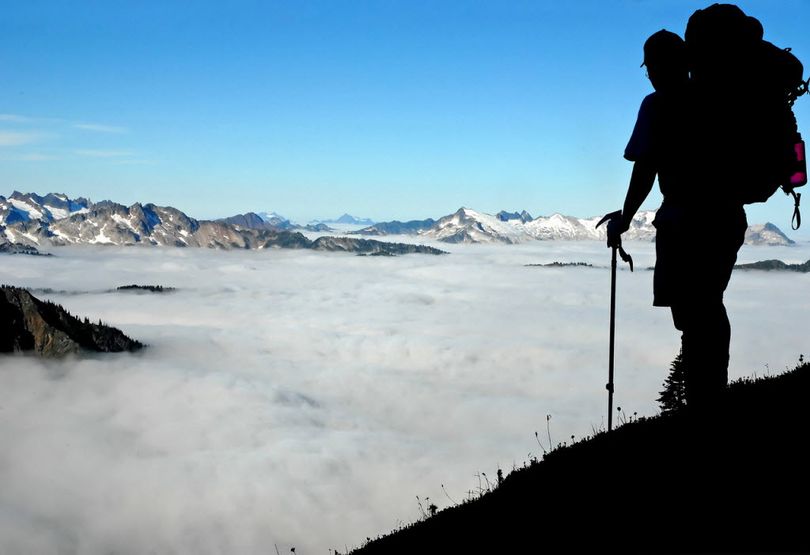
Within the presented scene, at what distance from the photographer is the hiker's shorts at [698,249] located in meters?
6.11

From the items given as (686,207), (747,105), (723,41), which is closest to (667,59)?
(723,41)

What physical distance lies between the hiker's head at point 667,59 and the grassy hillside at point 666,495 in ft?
11.2

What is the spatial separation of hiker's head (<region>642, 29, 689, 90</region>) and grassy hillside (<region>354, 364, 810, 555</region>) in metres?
3.42

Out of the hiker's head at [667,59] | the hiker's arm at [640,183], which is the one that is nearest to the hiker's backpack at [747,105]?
the hiker's head at [667,59]

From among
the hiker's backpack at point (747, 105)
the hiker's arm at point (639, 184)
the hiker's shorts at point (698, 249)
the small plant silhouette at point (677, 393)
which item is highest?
the hiker's backpack at point (747, 105)

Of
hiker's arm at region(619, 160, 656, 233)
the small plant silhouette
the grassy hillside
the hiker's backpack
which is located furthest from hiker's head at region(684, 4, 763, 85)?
the grassy hillside

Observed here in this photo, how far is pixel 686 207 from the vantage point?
6.18 metres

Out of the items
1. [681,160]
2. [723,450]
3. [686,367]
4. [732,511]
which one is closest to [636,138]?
[681,160]

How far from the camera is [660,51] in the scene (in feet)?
20.6

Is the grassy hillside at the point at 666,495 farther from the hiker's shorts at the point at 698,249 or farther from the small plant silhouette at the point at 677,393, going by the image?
the hiker's shorts at the point at 698,249

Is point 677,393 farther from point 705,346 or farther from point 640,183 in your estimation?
point 640,183

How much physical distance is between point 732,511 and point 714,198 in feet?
9.92

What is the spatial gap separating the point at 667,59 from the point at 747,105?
3.16 ft

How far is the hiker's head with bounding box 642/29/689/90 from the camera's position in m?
6.24
